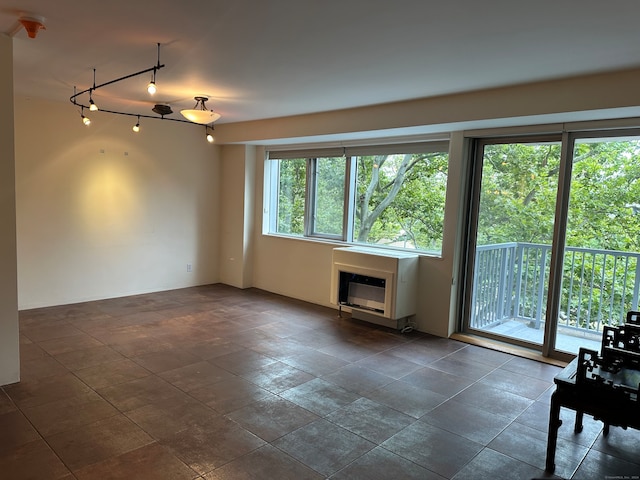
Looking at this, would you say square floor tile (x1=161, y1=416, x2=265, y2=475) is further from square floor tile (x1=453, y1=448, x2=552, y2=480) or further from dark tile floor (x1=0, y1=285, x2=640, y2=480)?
square floor tile (x1=453, y1=448, x2=552, y2=480)

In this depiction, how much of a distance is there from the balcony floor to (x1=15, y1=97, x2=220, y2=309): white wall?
4361 millimetres

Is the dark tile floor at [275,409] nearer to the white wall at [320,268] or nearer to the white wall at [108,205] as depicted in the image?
the white wall at [320,268]

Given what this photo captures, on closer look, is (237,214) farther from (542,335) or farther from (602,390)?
(602,390)

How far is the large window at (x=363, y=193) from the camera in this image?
5.04 meters

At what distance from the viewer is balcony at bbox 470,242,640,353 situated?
427cm

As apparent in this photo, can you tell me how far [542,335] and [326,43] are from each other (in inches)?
146

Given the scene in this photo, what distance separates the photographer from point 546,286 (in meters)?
4.71

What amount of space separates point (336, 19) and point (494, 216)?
3.00 m

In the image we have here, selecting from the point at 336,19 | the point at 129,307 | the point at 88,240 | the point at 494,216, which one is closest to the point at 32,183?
the point at 88,240

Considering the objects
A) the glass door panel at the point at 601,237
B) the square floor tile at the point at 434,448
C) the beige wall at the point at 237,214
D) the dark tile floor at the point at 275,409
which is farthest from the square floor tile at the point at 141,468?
the beige wall at the point at 237,214

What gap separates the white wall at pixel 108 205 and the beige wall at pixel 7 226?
2.18 metres

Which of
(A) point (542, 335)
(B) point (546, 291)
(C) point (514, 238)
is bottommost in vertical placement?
(A) point (542, 335)

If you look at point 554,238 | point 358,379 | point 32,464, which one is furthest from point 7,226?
point 554,238

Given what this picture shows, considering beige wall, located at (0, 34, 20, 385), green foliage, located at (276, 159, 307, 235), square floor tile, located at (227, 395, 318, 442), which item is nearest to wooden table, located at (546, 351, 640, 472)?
square floor tile, located at (227, 395, 318, 442)
